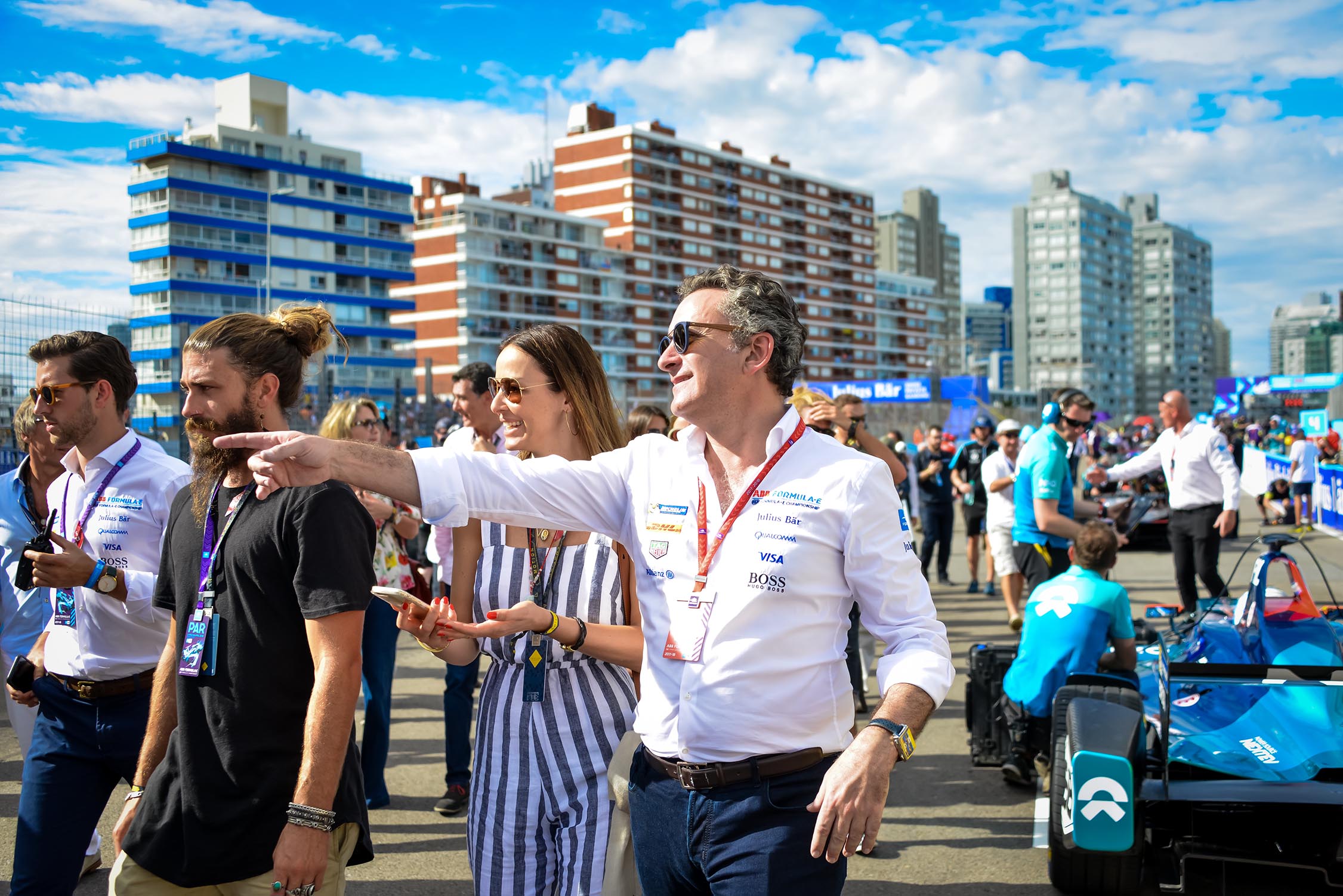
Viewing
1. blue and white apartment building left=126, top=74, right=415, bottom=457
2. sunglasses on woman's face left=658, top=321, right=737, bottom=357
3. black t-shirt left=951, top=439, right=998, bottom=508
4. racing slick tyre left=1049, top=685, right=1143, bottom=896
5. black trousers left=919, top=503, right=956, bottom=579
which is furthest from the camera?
blue and white apartment building left=126, top=74, right=415, bottom=457

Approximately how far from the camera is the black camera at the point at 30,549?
3.20 meters

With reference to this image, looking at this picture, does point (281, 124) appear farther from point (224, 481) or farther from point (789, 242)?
point (224, 481)

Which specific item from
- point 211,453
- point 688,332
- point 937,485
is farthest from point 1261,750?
point 937,485

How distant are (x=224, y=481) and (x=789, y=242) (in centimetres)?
11922

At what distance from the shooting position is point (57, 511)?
3654mm

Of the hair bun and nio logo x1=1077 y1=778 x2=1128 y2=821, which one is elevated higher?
the hair bun

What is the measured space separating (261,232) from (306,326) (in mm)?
79358

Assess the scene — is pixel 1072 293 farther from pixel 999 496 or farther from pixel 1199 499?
pixel 1199 499

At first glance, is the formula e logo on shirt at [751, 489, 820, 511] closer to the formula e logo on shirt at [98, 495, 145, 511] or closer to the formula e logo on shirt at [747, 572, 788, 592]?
the formula e logo on shirt at [747, 572, 788, 592]

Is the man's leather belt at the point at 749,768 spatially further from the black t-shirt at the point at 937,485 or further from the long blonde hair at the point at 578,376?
the black t-shirt at the point at 937,485

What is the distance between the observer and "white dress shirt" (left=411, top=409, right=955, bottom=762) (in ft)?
7.19

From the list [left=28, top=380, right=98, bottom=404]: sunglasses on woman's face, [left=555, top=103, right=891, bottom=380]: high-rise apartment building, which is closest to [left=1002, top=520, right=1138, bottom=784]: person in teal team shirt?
[left=28, top=380, right=98, bottom=404]: sunglasses on woman's face

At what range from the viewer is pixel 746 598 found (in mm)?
Result: 2221

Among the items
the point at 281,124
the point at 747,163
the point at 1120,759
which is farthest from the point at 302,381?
the point at 747,163
